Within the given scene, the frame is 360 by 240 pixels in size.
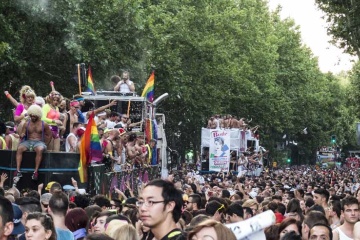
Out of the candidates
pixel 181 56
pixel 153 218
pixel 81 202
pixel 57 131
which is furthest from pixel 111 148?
pixel 181 56

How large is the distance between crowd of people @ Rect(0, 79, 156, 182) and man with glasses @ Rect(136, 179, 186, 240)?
7.92 metres

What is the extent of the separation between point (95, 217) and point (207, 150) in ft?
110

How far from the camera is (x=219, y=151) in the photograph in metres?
43.2

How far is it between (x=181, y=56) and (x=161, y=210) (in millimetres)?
44902

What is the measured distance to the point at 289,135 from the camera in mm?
99500

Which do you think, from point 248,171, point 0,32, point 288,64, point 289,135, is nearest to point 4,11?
point 0,32

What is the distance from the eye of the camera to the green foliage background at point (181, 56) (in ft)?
114

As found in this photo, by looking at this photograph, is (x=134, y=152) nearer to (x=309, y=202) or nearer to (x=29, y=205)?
(x=309, y=202)

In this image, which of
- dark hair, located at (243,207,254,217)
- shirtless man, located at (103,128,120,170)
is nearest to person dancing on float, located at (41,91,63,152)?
shirtless man, located at (103,128,120,170)

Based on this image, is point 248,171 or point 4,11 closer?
point 4,11

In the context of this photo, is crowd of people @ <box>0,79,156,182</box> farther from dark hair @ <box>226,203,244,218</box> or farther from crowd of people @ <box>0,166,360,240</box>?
dark hair @ <box>226,203,244,218</box>

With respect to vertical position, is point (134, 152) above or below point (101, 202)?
above

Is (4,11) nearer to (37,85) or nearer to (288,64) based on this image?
(37,85)

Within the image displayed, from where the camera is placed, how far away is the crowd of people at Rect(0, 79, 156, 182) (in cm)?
1595
